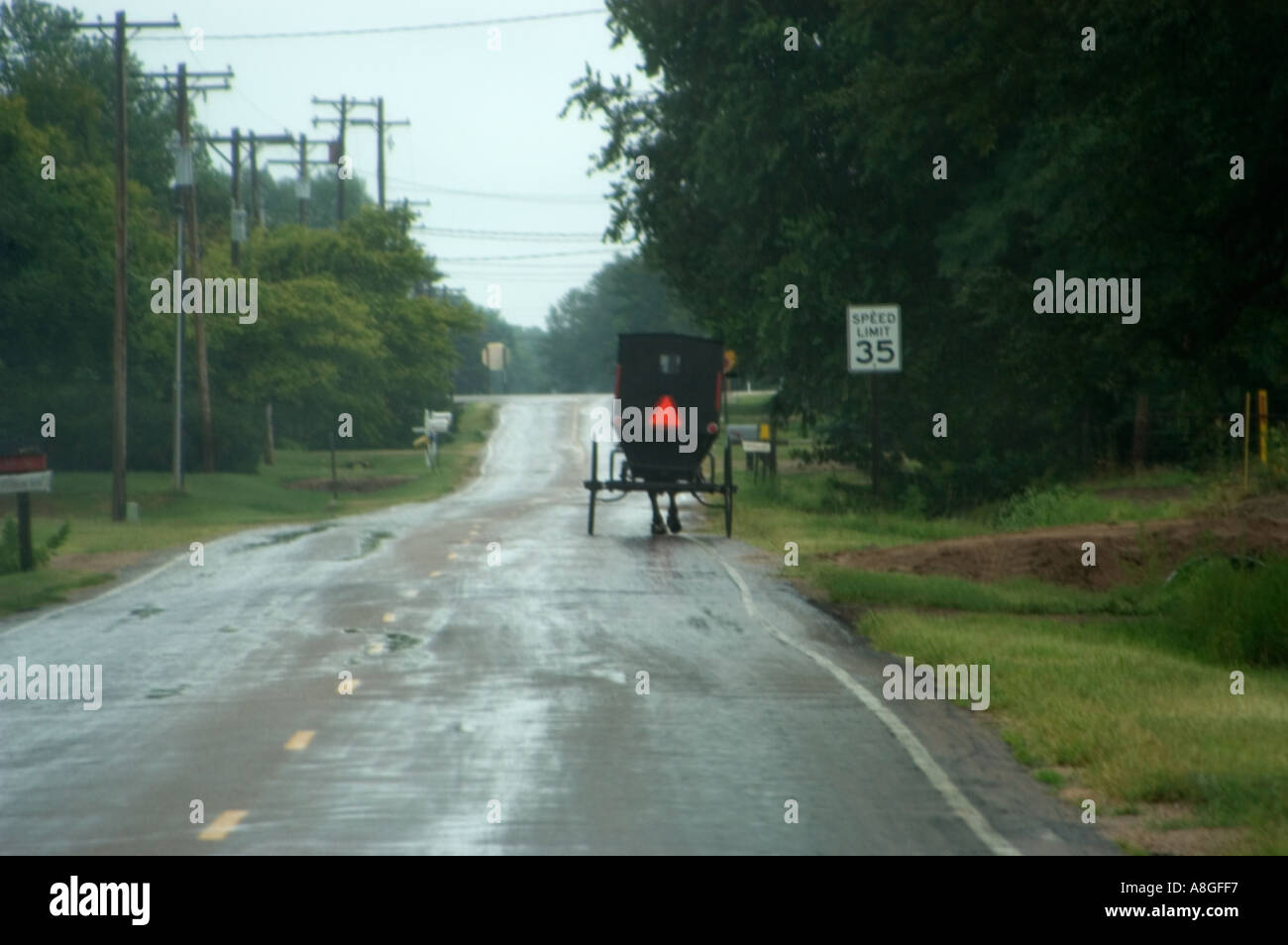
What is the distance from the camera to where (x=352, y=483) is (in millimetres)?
55719

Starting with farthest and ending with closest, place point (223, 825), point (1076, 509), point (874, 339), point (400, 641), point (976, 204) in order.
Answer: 1. point (976, 204)
2. point (874, 339)
3. point (1076, 509)
4. point (400, 641)
5. point (223, 825)

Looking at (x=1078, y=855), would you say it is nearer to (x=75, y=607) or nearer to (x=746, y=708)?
(x=746, y=708)

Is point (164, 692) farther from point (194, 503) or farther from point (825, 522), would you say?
point (194, 503)

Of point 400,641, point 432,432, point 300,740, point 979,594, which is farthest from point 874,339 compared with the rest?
point 432,432

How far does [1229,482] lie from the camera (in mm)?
25578

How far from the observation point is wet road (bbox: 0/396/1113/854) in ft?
30.0

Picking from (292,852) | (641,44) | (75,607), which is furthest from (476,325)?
(292,852)

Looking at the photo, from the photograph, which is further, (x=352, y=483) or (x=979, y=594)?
(x=352, y=483)

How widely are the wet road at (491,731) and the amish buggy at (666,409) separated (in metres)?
6.23

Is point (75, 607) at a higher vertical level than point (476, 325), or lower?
lower

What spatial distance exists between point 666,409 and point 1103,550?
853 centimetres

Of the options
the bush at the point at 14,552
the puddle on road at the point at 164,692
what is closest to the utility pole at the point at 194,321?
the bush at the point at 14,552

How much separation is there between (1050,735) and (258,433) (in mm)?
48775

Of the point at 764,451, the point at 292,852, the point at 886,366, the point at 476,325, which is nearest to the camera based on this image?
the point at 292,852
